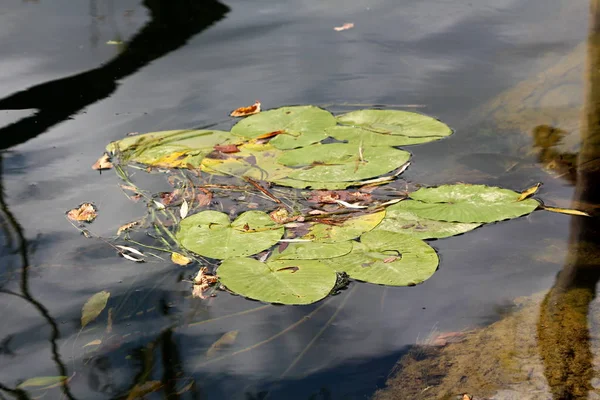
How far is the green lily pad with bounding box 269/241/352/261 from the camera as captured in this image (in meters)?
1.49

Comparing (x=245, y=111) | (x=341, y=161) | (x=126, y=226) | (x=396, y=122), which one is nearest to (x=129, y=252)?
(x=126, y=226)

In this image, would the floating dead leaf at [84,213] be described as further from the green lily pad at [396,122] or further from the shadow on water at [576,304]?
the shadow on water at [576,304]

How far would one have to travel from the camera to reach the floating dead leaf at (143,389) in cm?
117

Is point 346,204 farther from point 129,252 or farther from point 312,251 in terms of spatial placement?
point 129,252

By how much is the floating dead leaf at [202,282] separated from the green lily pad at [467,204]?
1.66 feet

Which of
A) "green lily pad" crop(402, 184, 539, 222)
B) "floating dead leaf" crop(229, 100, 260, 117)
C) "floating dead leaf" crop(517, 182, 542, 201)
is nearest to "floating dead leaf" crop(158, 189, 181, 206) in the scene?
"floating dead leaf" crop(229, 100, 260, 117)

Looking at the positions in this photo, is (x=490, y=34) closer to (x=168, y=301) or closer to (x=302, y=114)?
(x=302, y=114)

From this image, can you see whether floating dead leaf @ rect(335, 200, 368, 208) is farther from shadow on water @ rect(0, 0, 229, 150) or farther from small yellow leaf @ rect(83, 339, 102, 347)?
shadow on water @ rect(0, 0, 229, 150)

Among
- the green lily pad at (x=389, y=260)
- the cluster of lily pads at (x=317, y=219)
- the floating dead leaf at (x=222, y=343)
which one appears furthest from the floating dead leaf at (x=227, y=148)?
the floating dead leaf at (x=222, y=343)

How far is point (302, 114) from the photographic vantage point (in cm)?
213

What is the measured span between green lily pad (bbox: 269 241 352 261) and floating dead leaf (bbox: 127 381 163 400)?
1.30 ft

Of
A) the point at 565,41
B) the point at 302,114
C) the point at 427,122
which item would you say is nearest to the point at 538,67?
the point at 565,41

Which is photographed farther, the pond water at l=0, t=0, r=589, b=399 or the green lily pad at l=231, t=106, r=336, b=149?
the green lily pad at l=231, t=106, r=336, b=149

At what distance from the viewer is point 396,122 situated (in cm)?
206
